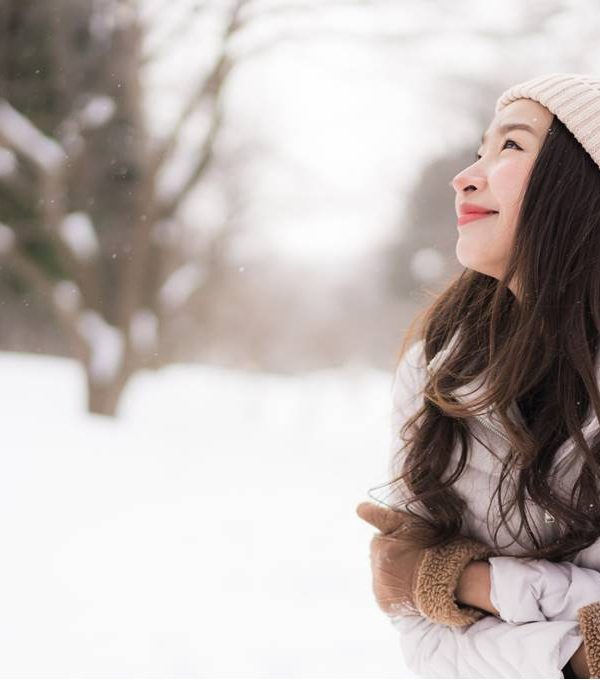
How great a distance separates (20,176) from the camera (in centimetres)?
470

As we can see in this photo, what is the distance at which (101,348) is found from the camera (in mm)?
4047

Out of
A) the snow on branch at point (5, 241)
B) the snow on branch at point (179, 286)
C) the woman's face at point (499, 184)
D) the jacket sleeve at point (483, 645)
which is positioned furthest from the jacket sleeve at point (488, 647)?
the snow on branch at point (5, 241)

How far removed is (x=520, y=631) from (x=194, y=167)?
391cm

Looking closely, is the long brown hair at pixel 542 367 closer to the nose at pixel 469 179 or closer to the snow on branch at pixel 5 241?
the nose at pixel 469 179

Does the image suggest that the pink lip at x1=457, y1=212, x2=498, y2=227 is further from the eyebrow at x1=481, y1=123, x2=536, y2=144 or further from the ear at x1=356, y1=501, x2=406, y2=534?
the ear at x1=356, y1=501, x2=406, y2=534

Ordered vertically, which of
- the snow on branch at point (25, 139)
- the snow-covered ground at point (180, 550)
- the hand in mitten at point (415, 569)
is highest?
the snow on branch at point (25, 139)

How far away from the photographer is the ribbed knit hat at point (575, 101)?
0.83 meters

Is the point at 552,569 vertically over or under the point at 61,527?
over

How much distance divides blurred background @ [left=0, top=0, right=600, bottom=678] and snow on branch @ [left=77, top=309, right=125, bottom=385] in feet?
0.05

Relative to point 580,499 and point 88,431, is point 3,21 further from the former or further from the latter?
point 580,499

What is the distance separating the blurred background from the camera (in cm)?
183

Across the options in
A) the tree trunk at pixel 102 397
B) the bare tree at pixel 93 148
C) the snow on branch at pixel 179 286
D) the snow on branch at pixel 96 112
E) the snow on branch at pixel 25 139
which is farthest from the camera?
the snow on branch at pixel 179 286

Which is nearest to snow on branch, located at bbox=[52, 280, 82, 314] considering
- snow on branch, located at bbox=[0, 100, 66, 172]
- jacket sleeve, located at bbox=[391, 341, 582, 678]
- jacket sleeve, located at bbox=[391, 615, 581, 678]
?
snow on branch, located at bbox=[0, 100, 66, 172]

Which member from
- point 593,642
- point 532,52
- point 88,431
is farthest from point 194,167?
point 593,642
